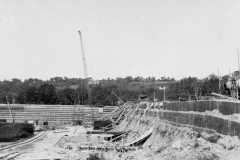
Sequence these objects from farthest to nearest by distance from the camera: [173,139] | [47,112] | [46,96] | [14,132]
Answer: [46,96] → [47,112] → [14,132] → [173,139]

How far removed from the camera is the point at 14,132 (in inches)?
1193

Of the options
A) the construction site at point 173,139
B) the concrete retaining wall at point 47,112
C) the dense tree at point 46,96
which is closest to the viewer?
the construction site at point 173,139

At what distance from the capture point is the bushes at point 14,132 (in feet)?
94.7

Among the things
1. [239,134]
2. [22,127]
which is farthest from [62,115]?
[239,134]

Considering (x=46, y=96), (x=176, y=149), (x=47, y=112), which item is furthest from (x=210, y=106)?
(x=46, y=96)

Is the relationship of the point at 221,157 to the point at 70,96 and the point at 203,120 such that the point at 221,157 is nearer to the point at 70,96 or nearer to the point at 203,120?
the point at 203,120

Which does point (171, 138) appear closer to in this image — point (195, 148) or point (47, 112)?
point (195, 148)

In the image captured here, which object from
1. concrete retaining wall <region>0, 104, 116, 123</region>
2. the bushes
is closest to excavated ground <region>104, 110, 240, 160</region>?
the bushes

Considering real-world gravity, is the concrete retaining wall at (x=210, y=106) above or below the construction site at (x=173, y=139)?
above

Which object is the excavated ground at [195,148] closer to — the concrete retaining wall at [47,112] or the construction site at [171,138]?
the construction site at [171,138]

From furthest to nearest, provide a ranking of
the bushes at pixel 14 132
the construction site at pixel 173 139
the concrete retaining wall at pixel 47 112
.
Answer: the concrete retaining wall at pixel 47 112, the bushes at pixel 14 132, the construction site at pixel 173 139

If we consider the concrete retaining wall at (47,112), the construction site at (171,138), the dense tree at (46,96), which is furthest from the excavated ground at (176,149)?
the dense tree at (46,96)

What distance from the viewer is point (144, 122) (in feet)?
98.3

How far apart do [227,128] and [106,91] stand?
90.4 m
